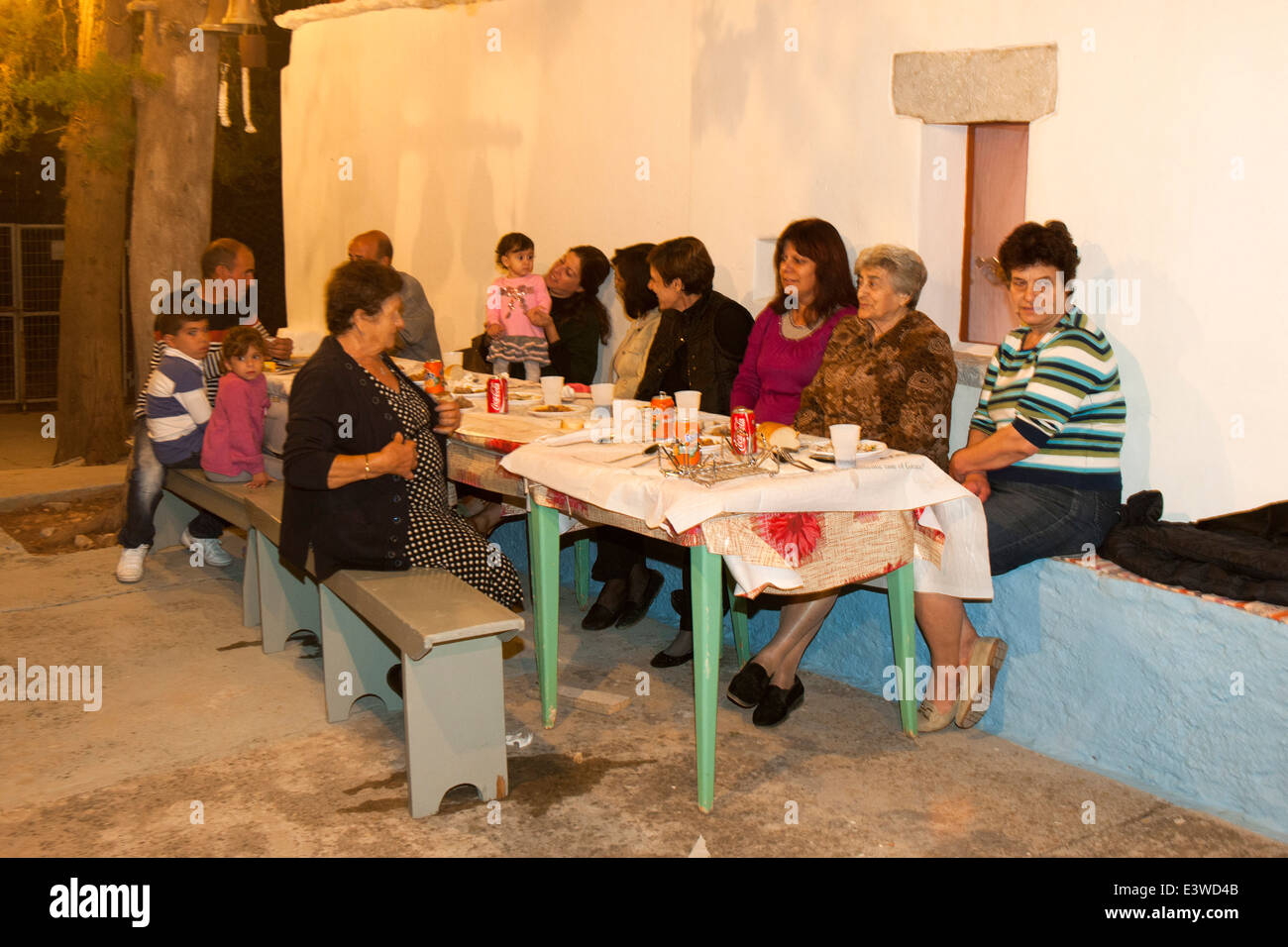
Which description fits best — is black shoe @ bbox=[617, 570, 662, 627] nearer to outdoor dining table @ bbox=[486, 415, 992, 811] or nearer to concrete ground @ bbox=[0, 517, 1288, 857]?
concrete ground @ bbox=[0, 517, 1288, 857]

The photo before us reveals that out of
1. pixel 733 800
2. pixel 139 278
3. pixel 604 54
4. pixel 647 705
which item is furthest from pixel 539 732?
pixel 139 278

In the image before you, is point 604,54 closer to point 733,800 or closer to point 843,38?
point 843,38

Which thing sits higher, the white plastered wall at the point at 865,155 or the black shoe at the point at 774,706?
the white plastered wall at the point at 865,155

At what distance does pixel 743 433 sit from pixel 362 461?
1.26 m

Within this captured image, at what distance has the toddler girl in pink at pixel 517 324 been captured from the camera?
663cm

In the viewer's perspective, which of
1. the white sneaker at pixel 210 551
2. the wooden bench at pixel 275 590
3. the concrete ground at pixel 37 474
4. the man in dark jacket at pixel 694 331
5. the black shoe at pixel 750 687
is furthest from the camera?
the concrete ground at pixel 37 474

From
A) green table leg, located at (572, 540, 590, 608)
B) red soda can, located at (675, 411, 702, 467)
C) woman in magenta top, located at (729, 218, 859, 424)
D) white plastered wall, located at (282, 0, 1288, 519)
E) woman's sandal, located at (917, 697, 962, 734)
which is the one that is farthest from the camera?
green table leg, located at (572, 540, 590, 608)

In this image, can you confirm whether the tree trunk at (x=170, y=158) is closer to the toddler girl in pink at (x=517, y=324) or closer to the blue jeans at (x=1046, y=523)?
the toddler girl in pink at (x=517, y=324)

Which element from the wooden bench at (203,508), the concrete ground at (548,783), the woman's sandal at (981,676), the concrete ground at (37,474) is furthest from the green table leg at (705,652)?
the concrete ground at (37,474)

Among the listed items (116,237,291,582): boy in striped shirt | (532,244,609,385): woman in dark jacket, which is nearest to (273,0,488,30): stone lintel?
(532,244,609,385): woman in dark jacket

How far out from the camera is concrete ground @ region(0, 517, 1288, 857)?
11.6 ft

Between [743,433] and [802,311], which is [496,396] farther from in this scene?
[743,433]

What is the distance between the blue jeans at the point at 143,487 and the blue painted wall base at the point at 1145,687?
374cm

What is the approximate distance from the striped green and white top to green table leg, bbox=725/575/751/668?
49.6 inches
